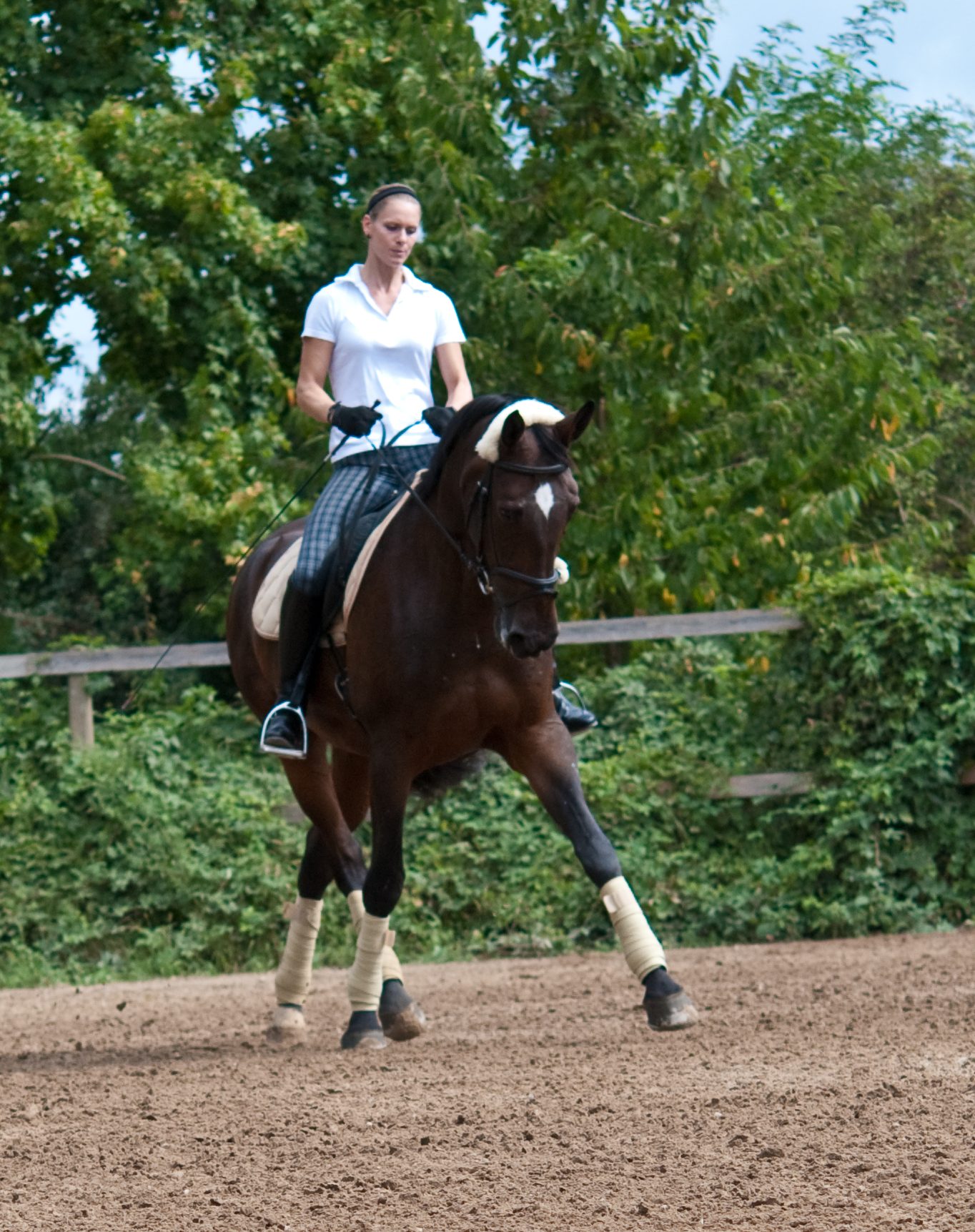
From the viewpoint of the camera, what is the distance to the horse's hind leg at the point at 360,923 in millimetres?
6680

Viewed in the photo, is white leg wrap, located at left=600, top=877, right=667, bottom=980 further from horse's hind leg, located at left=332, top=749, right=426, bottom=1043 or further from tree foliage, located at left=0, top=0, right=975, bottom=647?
tree foliage, located at left=0, top=0, right=975, bottom=647

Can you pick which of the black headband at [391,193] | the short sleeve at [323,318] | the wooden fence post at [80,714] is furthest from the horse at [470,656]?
the wooden fence post at [80,714]

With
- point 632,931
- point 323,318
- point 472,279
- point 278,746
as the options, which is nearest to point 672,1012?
point 632,931

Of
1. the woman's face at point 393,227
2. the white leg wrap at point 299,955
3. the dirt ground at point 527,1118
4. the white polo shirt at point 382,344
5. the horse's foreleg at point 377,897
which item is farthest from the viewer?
the white leg wrap at point 299,955

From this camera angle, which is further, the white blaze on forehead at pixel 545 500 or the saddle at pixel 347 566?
the saddle at pixel 347 566

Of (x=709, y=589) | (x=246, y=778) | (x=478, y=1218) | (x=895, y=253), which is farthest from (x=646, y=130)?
(x=478, y=1218)

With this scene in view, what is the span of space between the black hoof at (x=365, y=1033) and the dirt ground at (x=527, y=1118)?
0.08m

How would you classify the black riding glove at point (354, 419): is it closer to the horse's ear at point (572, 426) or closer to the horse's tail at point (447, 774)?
the horse's ear at point (572, 426)

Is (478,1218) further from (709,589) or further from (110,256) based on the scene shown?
(110,256)

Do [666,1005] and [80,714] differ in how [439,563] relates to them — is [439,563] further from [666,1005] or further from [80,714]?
[80,714]

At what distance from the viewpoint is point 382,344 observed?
264 inches

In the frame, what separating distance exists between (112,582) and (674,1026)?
1435 cm

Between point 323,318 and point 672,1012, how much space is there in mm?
3155

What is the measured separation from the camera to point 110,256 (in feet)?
49.4
